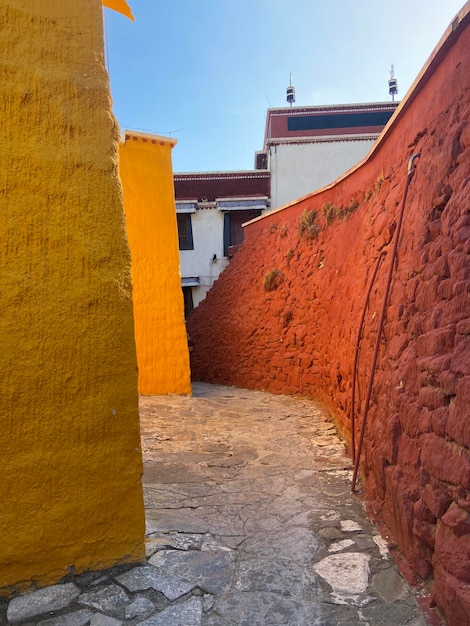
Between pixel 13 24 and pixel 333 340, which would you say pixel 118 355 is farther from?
Result: pixel 333 340

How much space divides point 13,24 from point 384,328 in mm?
3107

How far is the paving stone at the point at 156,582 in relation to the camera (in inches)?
97.3

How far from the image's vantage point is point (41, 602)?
234 centimetres

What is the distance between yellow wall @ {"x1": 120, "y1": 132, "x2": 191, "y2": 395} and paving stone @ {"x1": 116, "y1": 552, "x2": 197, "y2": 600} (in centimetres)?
576

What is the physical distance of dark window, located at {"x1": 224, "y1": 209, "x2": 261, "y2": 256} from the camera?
1513 centimetres

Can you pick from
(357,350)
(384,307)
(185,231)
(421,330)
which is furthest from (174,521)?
(185,231)

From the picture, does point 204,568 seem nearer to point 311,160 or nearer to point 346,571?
point 346,571

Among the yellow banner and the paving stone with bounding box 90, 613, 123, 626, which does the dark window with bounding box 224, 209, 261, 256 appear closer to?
the yellow banner

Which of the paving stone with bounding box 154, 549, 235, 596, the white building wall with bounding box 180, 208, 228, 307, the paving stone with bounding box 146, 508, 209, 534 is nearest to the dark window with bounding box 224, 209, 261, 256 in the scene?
the white building wall with bounding box 180, 208, 228, 307

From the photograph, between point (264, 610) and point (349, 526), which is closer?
point (264, 610)

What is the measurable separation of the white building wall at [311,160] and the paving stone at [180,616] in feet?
47.4

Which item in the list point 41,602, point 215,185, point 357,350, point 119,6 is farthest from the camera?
point 215,185

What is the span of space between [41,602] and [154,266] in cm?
667

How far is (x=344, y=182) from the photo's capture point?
7.22m
